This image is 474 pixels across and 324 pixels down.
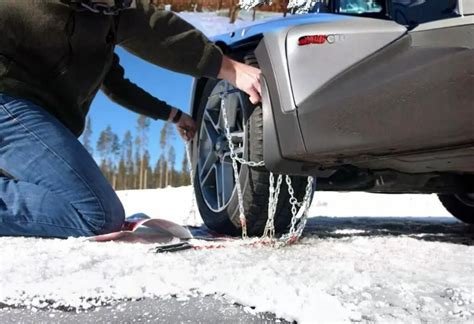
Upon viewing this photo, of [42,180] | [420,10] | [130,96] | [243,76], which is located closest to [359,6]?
[420,10]

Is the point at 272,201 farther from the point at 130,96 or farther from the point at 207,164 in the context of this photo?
the point at 130,96

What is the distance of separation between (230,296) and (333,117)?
0.78 m

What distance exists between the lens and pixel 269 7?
4031 millimetres

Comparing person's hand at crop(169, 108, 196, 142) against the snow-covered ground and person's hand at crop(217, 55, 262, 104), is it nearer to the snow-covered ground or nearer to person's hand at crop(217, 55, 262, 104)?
person's hand at crop(217, 55, 262, 104)

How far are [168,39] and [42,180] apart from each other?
27.2 inches

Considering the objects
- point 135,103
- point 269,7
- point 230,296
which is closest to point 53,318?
point 230,296

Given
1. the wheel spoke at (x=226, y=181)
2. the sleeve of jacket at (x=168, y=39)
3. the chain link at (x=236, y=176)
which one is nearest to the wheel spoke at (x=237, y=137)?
the chain link at (x=236, y=176)

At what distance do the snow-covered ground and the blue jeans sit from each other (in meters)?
0.12

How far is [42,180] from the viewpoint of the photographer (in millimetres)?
1910

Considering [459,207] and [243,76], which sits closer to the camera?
[243,76]

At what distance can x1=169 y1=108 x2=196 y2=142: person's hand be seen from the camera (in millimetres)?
2645

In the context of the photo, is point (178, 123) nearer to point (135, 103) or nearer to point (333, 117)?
point (135, 103)

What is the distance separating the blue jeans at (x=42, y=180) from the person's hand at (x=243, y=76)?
63 cm

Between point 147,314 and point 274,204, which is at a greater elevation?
point 274,204
